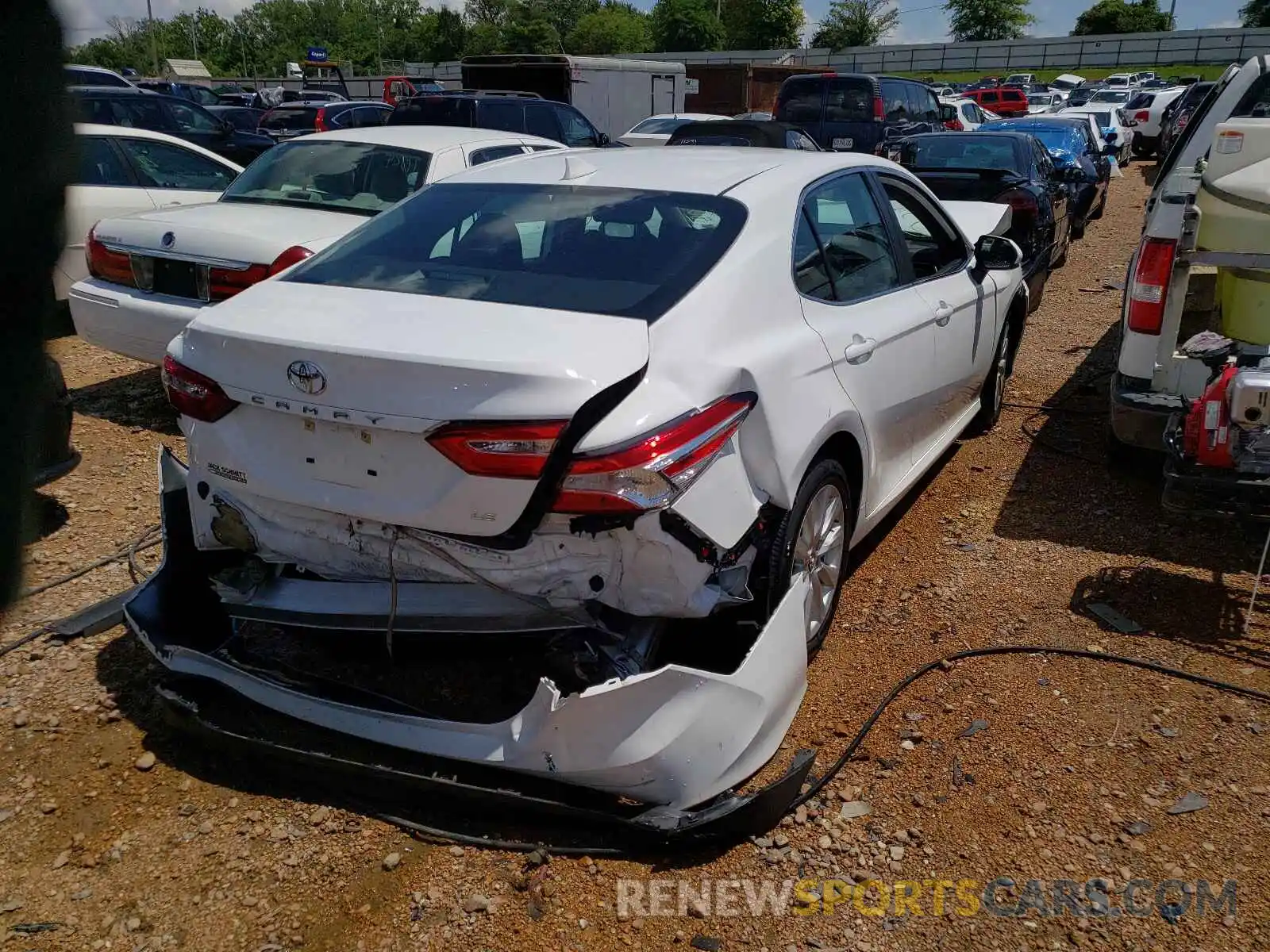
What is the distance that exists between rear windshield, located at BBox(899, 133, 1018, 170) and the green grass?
179 feet

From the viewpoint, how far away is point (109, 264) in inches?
231

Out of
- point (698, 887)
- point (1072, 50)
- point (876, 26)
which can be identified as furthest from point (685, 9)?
point (698, 887)

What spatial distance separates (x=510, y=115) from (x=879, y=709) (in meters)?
11.3

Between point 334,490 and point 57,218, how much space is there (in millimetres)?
1579

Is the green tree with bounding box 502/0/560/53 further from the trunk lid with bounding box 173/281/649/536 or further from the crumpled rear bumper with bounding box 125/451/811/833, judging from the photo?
the crumpled rear bumper with bounding box 125/451/811/833

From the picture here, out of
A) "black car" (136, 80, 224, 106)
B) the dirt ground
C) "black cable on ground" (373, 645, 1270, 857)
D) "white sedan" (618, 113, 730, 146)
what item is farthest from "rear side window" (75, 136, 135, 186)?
"black car" (136, 80, 224, 106)

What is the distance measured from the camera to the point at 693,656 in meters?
3.03

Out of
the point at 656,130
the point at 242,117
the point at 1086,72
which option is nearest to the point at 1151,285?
the point at 656,130

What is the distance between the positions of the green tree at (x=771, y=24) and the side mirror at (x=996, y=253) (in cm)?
7986

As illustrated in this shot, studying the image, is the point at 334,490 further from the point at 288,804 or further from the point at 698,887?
the point at 698,887

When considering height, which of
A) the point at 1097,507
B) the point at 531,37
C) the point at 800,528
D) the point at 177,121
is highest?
the point at 531,37

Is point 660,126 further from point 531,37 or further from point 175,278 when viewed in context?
point 531,37

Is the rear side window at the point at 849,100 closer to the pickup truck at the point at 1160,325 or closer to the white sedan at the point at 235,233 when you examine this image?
the white sedan at the point at 235,233

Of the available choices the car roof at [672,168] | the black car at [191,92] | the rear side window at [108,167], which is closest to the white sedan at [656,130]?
the rear side window at [108,167]
